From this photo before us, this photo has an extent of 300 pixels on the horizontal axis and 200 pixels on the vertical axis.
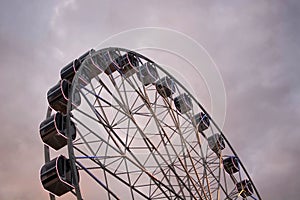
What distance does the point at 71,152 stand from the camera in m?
10.4

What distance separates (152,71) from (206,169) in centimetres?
433

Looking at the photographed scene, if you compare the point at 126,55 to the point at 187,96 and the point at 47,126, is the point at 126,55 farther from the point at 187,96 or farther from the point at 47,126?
the point at 47,126

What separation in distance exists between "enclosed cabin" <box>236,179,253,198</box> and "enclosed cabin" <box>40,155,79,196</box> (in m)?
9.55

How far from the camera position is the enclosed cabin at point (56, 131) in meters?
11.5

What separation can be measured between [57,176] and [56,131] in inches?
57.4

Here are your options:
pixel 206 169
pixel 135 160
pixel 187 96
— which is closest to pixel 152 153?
pixel 135 160

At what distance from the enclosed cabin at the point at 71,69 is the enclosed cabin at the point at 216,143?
6998mm

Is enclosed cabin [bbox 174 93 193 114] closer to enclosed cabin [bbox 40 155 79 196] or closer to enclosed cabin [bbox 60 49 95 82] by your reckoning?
enclosed cabin [bbox 60 49 95 82]

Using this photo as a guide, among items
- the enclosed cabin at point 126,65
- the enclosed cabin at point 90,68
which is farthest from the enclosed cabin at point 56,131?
the enclosed cabin at point 126,65

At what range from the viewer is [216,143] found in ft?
59.5

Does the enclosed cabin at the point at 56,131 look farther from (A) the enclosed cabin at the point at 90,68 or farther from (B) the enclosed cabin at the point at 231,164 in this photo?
(B) the enclosed cabin at the point at 231,164

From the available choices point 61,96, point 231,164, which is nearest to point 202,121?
point 231,164

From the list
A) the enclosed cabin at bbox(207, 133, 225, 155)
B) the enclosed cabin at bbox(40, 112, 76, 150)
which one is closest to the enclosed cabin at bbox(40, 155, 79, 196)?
the enclosed cabin at bbox(40, 112, 76, 150)

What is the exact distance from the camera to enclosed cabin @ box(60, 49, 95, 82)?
13891mm
